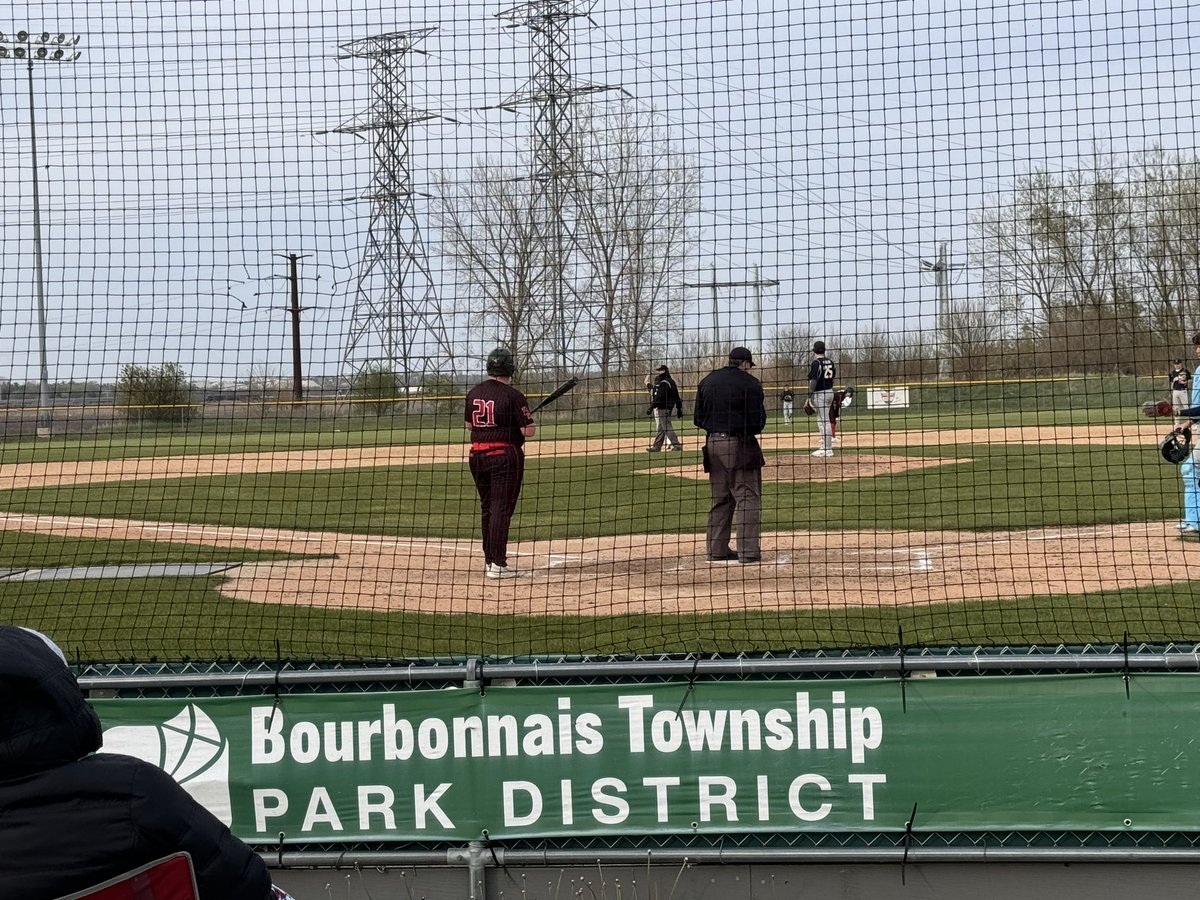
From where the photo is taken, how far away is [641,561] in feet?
39.7

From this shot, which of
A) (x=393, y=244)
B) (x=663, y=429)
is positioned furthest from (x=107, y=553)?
(x=663, y=429)

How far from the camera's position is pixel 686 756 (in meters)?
4.68

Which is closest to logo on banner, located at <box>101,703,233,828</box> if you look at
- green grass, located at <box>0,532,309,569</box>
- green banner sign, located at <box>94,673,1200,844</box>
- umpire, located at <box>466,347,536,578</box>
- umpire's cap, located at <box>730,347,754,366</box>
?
green banner sign, located at <box>94,673,1200,844</box>

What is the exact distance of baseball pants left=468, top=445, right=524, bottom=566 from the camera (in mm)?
10594

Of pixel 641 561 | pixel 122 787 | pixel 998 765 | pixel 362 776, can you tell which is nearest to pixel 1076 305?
pixel 641 561

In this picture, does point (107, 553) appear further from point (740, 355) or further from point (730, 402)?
point (740, 355)

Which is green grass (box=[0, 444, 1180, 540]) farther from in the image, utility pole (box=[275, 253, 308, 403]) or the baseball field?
utility pole (box=[275, 253, 308, 403])

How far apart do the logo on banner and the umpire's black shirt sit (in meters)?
6.71

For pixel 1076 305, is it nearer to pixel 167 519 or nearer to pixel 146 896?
pixel 146 896

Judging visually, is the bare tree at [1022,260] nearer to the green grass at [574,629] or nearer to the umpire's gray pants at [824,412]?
the green grass at [574,629]

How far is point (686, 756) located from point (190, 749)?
1.79 m

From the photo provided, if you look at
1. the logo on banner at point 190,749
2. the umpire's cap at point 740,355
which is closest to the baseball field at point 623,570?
the logo on banner at point 190,749

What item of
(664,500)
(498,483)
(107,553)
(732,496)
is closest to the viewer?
(498,483)

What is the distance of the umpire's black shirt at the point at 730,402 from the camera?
11.1 m
